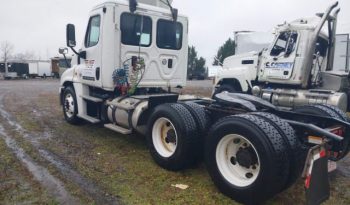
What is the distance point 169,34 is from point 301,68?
4.10 meters

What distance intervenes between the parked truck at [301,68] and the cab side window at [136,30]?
4.42 metres

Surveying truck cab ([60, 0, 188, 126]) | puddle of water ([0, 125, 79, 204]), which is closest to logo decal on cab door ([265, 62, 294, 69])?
truck cab ([60, 0, 188, 126])

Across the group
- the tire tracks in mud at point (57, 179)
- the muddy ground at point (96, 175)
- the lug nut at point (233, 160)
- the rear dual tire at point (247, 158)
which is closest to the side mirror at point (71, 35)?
the muddy ground at point (96, 175)

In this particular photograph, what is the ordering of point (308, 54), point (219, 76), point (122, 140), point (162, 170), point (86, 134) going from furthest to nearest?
point (219, 76), point (308, 54), point (86, 134), point (122, 140), point (162, 170)

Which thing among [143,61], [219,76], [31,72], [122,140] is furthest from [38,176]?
[31,72]

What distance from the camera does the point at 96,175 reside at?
14.5 ft

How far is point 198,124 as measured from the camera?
174 inches

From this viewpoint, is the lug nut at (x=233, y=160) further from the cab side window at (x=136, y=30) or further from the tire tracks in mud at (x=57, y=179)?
the cab side window at (x=136, y=30)

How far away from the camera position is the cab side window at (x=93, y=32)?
6383 mm

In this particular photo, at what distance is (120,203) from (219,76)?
8130mm

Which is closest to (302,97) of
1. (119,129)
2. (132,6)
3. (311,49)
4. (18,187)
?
(311,49)

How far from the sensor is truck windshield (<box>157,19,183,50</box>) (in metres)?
6.68

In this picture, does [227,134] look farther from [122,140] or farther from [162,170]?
[122,140]

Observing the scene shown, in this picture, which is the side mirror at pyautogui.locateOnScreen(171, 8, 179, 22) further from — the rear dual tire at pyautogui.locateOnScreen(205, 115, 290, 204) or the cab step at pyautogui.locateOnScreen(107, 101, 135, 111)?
the rear dual tire at pyautogui.locateOnScreen(205, 115, 290, 204)
